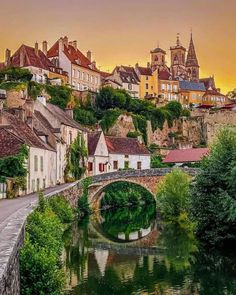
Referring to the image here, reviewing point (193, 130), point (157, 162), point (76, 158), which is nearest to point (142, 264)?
point (76, 158)

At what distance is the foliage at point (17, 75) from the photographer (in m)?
62.5

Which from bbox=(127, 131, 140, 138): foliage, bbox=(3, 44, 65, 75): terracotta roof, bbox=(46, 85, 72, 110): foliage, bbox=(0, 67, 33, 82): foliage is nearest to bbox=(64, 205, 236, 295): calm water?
bbox=(0, 67, 33, 82): foliage

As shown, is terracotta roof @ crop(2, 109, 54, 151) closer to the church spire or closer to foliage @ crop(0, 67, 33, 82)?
foliage @ crop(0, 67, 33, 82)

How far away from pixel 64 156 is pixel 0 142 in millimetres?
12025

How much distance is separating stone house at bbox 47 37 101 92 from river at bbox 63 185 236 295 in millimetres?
41444

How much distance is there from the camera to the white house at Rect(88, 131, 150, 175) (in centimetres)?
5616

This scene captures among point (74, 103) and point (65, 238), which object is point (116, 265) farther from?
point (74, 103)

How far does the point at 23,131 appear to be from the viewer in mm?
38625

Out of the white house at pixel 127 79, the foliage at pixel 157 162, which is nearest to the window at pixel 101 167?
the foliage at pixel 157 162

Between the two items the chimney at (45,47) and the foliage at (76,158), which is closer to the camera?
the foliage at (76,158)

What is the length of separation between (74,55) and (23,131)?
4266 centimetres

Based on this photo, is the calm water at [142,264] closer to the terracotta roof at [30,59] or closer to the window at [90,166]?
the window at [90,166]

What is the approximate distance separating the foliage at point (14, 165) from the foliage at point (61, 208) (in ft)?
11.2

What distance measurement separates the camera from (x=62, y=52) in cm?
Answer: 7638
